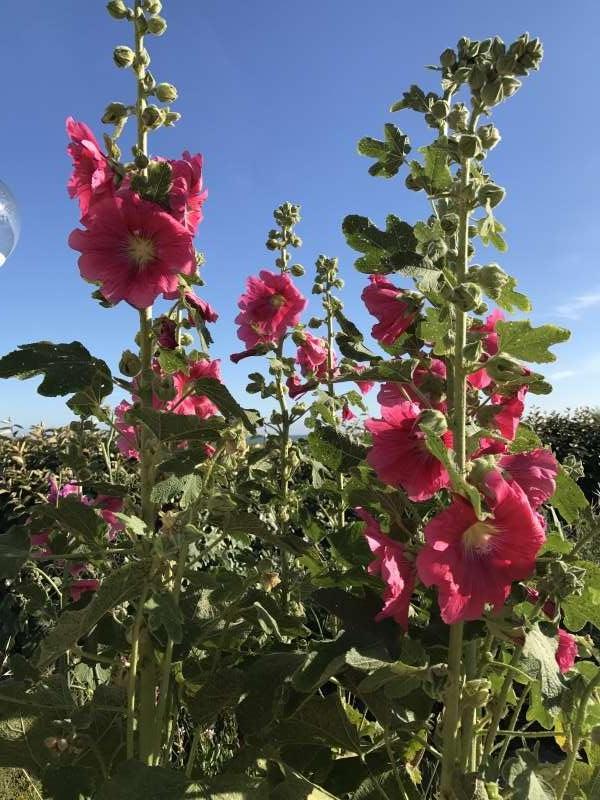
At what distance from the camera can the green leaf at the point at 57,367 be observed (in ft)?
4.08

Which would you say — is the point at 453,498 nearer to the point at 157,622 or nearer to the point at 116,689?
the point at 157,622

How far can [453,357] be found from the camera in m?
1.19

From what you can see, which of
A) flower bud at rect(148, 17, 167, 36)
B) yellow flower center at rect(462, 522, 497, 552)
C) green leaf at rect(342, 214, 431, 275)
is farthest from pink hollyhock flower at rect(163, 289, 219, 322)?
yellow flower center at rect(462, 522, 497, 552)

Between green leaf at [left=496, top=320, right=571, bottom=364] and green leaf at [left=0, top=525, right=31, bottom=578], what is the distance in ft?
3.16

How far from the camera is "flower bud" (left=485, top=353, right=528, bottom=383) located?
1.10m

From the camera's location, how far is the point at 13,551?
128 centimetres

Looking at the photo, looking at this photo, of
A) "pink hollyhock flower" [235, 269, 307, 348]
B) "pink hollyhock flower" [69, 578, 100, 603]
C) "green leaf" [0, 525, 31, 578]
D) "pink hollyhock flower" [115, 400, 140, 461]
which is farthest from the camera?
"pink hollyhock flower" [235, 269, 307, 348]

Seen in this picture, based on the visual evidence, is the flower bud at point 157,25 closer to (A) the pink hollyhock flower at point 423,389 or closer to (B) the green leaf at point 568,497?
(A) the pink hollyhock flower at point 423,389

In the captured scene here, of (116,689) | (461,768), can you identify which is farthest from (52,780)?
(461,768)

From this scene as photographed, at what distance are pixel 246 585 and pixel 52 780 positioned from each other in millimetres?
490

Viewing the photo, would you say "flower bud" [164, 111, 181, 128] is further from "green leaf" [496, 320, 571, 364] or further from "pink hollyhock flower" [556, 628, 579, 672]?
"pink hollyhock flower" [556, 628, 579, 672]

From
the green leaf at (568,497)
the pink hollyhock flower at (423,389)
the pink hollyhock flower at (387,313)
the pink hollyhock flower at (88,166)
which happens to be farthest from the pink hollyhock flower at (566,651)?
the pink hollyhock flower at (88,166)

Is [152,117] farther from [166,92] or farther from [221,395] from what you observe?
[221,395]

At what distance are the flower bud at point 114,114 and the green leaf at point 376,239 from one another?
55 centimetres
